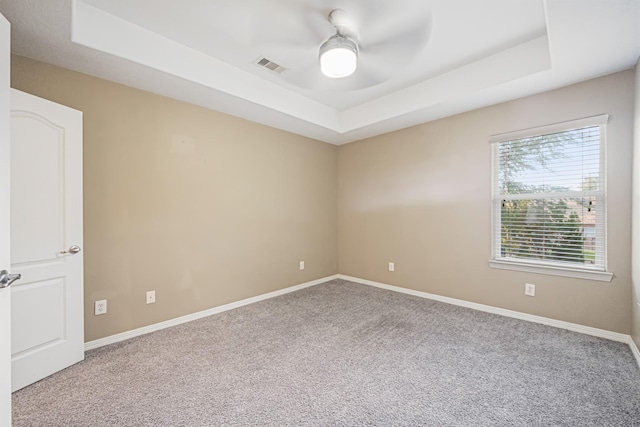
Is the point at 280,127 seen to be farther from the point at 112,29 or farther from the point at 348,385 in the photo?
the point at 348,385

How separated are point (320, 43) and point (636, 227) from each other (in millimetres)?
2901

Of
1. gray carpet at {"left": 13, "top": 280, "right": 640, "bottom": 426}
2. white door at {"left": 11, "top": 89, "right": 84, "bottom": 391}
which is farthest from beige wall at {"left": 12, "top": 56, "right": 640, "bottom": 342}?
gray carpet at {"left": 13, "top": 280, "right": 640, "bottom": 426}

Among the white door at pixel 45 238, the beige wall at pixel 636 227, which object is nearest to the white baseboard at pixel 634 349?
the beige wall at pixel 636 227

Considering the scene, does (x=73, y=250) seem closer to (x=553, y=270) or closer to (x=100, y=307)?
(x=100, y=307)

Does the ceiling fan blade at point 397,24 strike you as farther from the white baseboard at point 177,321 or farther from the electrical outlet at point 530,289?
the white baseboard at point 177,321

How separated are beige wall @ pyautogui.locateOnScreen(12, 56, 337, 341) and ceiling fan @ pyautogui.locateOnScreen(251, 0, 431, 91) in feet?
A: 5.15

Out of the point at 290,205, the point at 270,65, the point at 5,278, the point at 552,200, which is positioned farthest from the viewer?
the point at 290,205

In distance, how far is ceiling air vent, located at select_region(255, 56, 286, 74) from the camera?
264cm

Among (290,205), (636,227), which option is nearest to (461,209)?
(636,227)

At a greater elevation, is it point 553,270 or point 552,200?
point 552,200

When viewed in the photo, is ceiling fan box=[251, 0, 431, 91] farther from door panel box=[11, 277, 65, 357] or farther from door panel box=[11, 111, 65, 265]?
door panel box=[11, 277, 65, 357]

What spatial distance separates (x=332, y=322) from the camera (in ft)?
9.60

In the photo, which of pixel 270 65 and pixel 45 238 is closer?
pixel 45 238

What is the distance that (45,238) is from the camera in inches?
77.9
